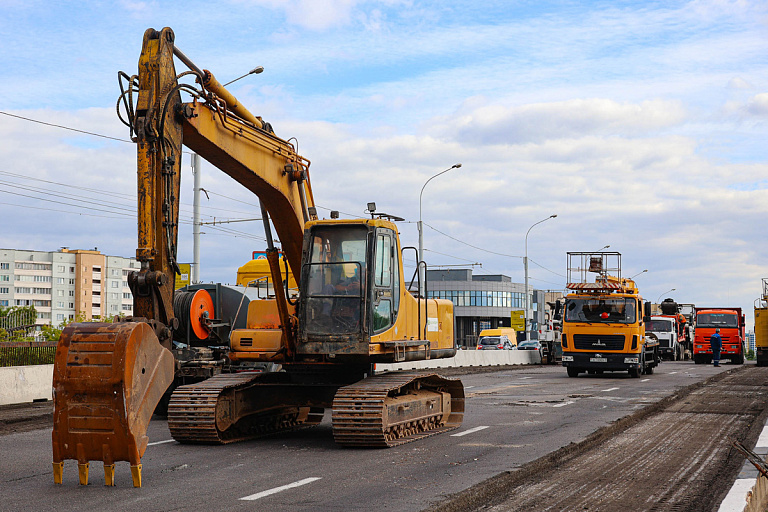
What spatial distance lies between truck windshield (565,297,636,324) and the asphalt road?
12641 mm

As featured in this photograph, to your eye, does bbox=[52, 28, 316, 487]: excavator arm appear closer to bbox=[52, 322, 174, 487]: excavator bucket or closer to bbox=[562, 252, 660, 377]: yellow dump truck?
bbox=[52, 322, 174, 487]: excavator bucket

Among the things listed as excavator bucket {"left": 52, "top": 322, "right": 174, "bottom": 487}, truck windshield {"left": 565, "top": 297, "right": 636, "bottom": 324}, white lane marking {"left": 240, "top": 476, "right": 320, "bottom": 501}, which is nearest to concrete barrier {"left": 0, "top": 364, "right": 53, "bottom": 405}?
excavator bucket {"left": 52, "top": 322, "right": 174, "bottom": 487}

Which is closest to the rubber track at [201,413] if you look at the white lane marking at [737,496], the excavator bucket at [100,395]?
the excavator bucket at [100,395]

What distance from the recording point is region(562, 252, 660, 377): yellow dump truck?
95.0 ft

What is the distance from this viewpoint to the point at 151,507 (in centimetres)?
823

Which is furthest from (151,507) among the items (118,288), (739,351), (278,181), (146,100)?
(118,288)

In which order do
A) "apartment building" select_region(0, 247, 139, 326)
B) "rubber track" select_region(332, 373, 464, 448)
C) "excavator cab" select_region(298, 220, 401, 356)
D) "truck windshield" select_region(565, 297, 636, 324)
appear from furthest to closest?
"apartment building" select_region(0, 247, 139, 326)
"truck windshield" select_region(565, 297, 636, 324)
"excavator cab" select_region(298, 220, 401, 356)
"rubber track" select_region(332, 373, 464, 448)

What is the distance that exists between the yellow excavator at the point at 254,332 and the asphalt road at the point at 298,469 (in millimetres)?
396

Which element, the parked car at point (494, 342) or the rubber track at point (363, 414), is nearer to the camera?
the rubber track at point (363, 414)

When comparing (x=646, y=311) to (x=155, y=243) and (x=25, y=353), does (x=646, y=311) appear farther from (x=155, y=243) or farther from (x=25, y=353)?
(x=155, y=243)

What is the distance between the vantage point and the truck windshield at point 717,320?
51.8m

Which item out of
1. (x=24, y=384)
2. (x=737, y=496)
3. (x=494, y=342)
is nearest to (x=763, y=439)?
(x=737, y=496)

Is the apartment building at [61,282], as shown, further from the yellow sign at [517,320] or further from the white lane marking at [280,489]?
the white lane marking at [280,489]

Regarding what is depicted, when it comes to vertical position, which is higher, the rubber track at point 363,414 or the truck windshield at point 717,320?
the truck windshield at point 717,320
